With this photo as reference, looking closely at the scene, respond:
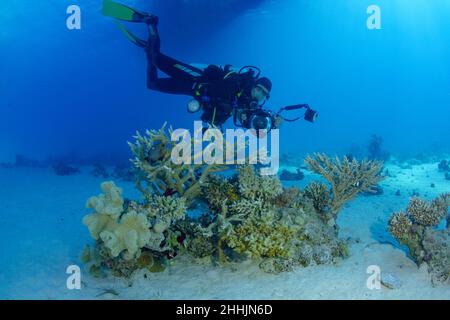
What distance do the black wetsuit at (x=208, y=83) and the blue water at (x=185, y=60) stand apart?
4.42 meters

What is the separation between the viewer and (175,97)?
2341 inches

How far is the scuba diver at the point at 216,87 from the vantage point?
6.84 metres

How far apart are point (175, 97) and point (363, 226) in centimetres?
5460

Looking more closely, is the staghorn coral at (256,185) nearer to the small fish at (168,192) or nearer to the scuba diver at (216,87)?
the scuba diver at (216,87)

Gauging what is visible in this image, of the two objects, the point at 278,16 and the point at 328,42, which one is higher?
the point at 328,42

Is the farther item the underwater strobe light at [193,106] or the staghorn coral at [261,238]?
the underwater strobe light at [193,106]

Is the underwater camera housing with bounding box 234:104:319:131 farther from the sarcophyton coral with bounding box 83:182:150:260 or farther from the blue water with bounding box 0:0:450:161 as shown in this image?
the blue water with bounding box 0:0:450:161

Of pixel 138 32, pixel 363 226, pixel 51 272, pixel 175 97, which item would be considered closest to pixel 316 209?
pixel 363 226

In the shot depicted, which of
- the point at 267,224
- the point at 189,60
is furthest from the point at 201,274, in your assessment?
the point at 189,60

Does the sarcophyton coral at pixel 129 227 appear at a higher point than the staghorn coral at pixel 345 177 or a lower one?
lower

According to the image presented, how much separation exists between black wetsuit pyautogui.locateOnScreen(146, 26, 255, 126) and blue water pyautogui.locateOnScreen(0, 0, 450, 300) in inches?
174

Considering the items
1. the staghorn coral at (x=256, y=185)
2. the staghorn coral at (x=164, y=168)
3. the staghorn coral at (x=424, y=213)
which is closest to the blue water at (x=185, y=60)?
the staghorn coral at (x=164, y=168)
